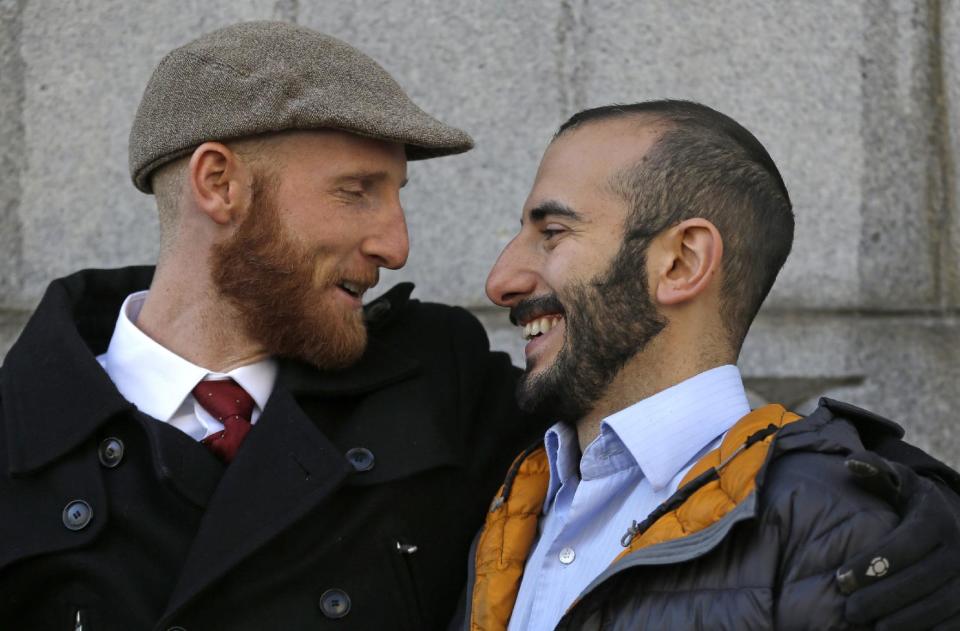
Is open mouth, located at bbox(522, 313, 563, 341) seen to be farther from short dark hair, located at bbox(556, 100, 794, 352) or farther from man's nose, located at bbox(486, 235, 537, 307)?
short dark hair, located at bbox(556, 100, 794, 352)

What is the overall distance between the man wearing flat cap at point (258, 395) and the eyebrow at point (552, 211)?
36 centimetres

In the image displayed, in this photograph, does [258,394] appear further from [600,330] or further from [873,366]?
[873,366]

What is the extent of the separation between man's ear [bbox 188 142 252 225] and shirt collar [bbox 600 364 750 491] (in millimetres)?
978

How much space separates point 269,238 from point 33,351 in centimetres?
55

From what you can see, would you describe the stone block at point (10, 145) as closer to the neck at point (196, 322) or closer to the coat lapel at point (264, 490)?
the neck at point (196, 322)

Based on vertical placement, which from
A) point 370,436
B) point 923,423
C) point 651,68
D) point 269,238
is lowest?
point 923,423

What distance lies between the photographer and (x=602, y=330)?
2.64 m

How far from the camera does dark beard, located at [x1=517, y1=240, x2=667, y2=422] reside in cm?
263

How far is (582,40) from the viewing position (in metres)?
3.94

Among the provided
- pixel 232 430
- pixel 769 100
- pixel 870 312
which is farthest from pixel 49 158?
pixel 870 312

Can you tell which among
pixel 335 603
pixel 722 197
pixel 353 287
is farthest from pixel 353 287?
pixel 722 197

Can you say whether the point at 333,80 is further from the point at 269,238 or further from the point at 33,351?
the point at 33,351

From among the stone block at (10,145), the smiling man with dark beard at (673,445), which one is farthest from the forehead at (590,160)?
the stone block at (10,145)

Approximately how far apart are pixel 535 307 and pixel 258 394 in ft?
2.09
